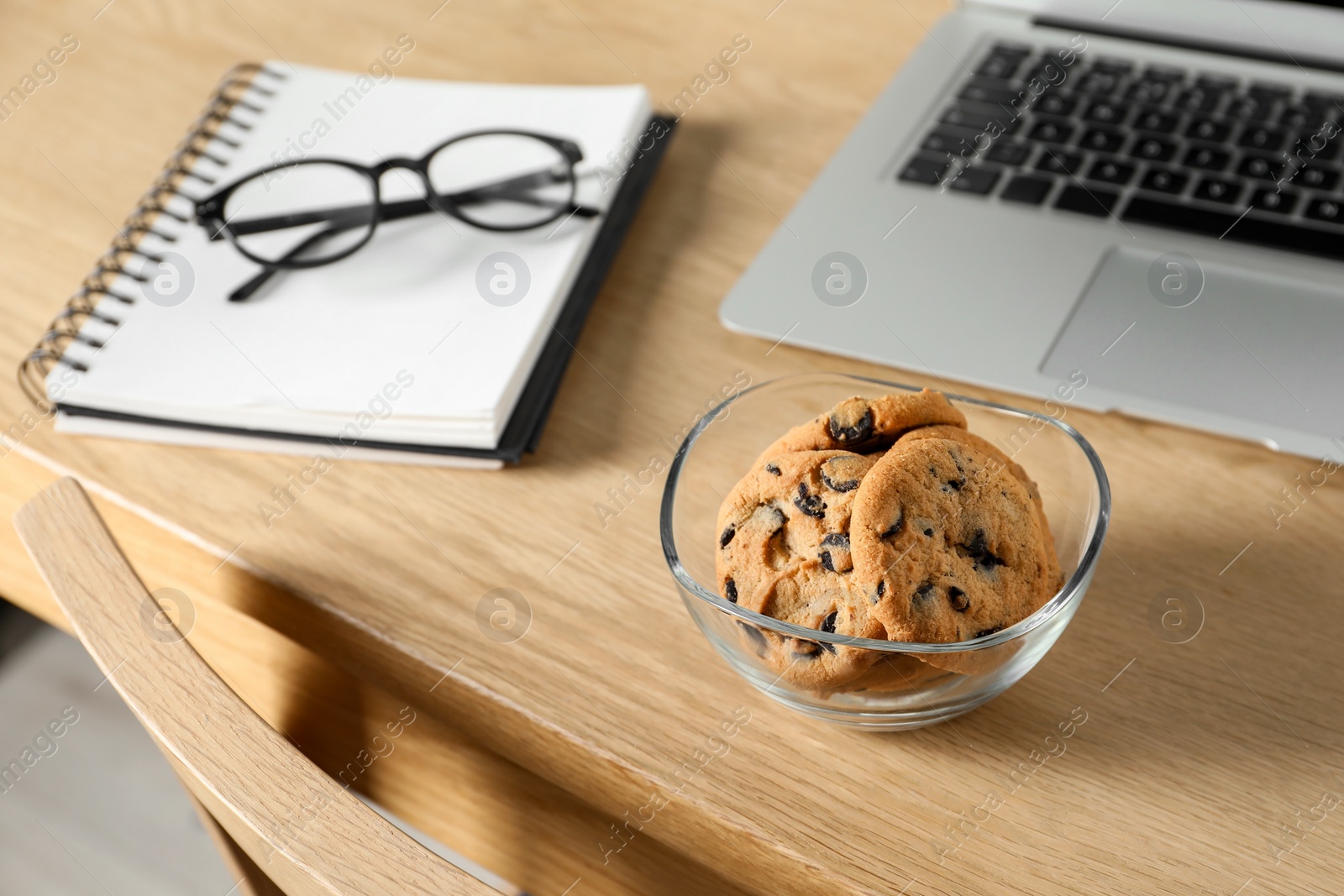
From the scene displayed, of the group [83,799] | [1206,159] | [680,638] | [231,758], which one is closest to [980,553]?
[680,638]

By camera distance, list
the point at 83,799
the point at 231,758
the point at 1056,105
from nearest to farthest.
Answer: the point at 231,758
the point at 1056,105
the point at 83,799

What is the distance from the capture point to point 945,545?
16.9 inches

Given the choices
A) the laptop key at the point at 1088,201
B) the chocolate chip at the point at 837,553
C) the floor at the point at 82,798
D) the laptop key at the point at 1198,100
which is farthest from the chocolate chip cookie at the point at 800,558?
the floor at the point at 82,798

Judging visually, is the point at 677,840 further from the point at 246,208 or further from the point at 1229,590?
the point at 246,208

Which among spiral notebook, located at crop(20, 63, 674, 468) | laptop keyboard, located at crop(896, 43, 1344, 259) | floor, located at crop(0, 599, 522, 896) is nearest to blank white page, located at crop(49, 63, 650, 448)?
spiral notebook, located at crop(20, 63, 674, 468)

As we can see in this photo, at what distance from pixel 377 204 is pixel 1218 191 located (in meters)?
0.54

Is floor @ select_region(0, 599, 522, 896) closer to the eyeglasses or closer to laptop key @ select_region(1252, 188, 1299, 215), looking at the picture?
the eyeglasses

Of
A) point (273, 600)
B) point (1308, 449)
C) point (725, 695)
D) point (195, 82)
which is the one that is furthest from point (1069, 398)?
point (195, 82)

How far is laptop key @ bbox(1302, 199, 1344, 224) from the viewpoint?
64cm

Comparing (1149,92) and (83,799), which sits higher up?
(1149,92)

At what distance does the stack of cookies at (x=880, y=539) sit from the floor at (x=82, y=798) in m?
0.89

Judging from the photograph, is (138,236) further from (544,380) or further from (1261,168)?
(1261,168)

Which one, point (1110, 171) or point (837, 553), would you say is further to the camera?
point (1110, 171)

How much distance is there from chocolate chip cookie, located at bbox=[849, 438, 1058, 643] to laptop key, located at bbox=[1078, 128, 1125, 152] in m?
0.35
